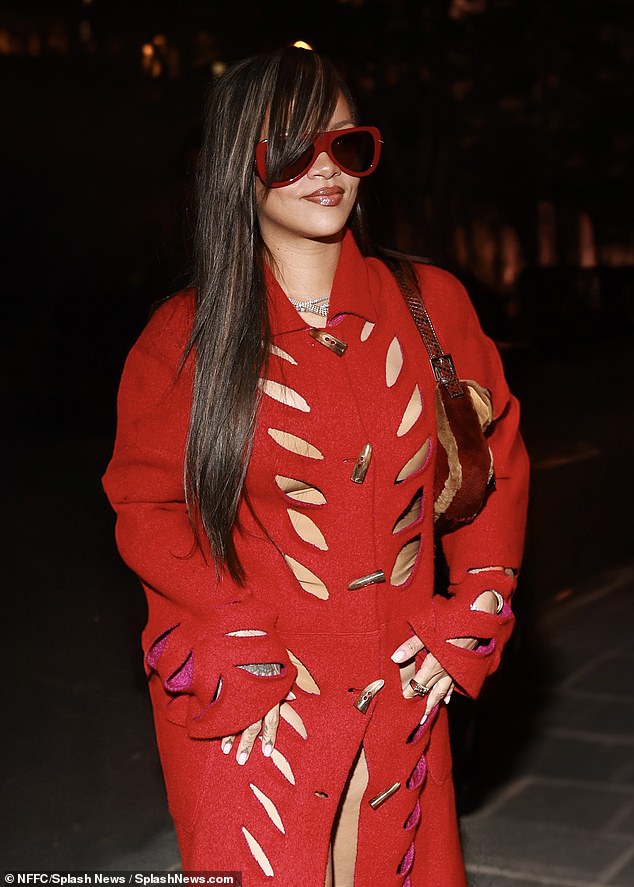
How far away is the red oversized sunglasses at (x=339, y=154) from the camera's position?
2461 millimetres

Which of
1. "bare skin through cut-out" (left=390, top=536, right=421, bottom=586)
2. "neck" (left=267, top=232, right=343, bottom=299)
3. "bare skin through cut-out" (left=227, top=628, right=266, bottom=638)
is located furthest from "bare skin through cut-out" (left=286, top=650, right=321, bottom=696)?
"neck" (left=267, top=232, right=343, bottom=299)

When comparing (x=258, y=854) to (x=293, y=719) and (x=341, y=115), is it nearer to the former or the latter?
(x=293, y=719)

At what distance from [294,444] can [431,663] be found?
1.65 feet

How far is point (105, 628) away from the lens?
406 centimetres

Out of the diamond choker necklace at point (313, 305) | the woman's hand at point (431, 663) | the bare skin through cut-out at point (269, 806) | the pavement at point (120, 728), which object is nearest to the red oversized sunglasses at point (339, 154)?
the diamond choker necklace at point (313, 305)

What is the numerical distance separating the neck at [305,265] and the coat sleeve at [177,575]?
19cm

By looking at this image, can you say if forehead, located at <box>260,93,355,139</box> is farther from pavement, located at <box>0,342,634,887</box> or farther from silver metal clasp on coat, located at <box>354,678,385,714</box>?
pavement, located at <box>0,342,634,887</box>

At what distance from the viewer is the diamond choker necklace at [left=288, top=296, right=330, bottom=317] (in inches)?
104

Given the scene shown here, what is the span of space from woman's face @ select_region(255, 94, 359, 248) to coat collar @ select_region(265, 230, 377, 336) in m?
0.12

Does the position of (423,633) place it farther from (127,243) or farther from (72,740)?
(72,740)

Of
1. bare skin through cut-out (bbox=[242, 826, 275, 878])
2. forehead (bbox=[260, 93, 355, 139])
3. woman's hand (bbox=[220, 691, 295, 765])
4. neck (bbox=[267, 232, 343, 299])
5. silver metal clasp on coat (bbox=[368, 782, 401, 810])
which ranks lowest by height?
bare skin through cut-out (bbox=[242, 826, 275, 878])

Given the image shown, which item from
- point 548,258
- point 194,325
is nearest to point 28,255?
point 194,325

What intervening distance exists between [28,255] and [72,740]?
1.48m

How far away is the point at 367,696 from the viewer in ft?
8.49
